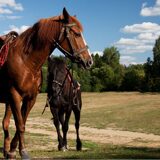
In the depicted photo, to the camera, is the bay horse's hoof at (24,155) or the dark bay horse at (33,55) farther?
the bay horse's hoof at (24,155)

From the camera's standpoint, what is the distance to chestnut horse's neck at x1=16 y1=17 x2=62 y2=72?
25.7ft

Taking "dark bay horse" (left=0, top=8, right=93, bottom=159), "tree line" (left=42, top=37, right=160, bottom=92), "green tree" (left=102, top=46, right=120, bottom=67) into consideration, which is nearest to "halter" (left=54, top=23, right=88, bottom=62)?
"dark bay horse" (left=0, top=8, right=93, bottom=159)

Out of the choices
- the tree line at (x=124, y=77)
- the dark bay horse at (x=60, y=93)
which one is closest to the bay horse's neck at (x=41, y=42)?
the dark bay horse at (x=60, y=93)

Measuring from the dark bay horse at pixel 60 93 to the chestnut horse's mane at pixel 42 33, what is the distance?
14.4 ft

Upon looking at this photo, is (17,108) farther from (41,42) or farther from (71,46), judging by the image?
(71,46)

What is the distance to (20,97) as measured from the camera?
7.61m

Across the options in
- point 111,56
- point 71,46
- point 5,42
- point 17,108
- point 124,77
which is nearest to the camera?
point 17,108

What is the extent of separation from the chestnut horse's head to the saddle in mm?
979

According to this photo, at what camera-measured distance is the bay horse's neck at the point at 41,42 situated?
782 centimetres

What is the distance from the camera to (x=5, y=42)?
8.29 meters

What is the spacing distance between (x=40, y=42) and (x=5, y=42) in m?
0.82

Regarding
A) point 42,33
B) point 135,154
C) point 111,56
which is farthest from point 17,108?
point 111,56

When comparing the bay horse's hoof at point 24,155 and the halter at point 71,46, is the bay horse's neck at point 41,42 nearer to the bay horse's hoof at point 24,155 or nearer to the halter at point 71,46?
the halter at point 71,46

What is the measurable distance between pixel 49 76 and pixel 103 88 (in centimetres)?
8639
